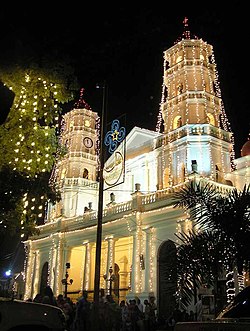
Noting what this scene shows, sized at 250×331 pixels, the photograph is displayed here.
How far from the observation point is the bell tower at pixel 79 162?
3969 centimetres

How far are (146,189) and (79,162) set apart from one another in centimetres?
984

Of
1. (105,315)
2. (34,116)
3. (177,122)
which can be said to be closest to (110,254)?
(177,122)

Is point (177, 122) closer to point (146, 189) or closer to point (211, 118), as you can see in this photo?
point (211, 118)

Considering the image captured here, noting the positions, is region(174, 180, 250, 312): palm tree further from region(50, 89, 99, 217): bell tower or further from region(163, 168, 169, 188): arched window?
region(50, 89, 99, 217): bell tower

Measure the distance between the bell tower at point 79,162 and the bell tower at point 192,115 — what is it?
10489 mm

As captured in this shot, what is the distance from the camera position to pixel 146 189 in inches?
1345

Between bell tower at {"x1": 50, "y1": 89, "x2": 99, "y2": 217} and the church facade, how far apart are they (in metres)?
0.11

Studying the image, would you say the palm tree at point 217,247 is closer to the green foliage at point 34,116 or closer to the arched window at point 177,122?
the green foliage at point 34,116

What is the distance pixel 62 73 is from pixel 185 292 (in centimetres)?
926

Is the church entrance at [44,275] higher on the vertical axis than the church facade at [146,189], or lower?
lower

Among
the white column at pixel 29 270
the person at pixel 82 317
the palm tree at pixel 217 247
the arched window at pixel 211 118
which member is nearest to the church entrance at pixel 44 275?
the white column at pixel 29 270

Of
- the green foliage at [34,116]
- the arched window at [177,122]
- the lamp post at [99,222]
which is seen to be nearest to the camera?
the lamp post at [99,222]

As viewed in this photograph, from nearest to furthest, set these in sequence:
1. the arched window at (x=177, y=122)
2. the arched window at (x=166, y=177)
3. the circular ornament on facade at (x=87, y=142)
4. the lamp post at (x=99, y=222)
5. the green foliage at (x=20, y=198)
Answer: the green foliage at (x=20, y=198) → the lamp post at (x=99, y=222) → the arched window at (x=166, y=177) → the arched window at (x=177, y=122) → the circular ornament on facade at (x=87, y=142)

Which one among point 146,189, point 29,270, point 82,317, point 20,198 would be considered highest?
point 146,189
